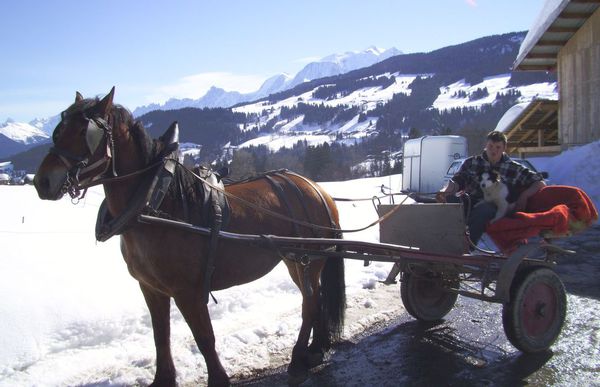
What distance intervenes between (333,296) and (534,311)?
5.86 feet

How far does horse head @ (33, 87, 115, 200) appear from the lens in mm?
2658

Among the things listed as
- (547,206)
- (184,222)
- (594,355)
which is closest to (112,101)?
(184,222)

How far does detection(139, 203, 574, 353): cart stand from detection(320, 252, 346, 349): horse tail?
0.23m

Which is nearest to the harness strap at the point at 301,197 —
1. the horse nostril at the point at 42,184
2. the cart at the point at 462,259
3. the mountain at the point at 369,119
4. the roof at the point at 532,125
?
the cart at the point at 462,259

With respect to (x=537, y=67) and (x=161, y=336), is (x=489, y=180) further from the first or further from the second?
(x=537, y=67)

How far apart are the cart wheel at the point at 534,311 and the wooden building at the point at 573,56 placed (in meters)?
→ 14.0

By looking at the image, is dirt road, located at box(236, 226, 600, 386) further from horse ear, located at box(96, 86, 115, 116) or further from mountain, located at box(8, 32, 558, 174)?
mountain, located at box(8, 32, 558, 174)

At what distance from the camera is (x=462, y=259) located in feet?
12.8

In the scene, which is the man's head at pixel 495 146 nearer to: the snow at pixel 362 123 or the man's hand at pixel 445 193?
the man's hand at pixel 445 193

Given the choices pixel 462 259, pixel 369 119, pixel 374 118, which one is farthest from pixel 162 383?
pixel 369 119

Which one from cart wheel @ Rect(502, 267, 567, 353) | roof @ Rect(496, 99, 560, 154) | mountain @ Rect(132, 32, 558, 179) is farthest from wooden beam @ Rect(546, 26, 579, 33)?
mountain @ Rect(132, 32, 558, 179)

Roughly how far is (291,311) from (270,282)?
1.18 m

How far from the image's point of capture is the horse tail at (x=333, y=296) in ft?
14.0

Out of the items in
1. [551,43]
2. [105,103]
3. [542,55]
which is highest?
[551,43]
